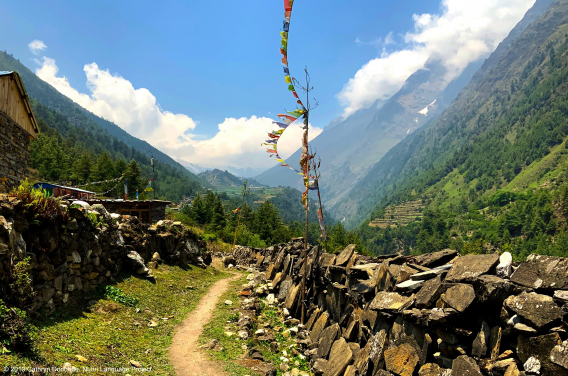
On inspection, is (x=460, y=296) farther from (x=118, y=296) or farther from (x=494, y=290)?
(x=118, y=296)

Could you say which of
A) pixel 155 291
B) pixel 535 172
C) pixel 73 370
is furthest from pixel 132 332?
pixel 535 172

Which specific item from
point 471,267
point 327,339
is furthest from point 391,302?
point 327,339

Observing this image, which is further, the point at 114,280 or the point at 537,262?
the point at 114,280

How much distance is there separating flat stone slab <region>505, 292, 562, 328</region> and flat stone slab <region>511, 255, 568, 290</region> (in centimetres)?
29

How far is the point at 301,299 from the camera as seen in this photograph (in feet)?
47.5

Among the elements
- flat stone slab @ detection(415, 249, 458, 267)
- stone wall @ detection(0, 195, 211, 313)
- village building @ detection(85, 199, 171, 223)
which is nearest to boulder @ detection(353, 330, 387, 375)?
flat stone slab @ detection(415, 249, 458, 267)

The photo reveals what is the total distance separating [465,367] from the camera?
586 cm

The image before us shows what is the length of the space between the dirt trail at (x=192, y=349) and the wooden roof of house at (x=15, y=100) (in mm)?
12627

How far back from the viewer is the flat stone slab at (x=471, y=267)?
675 centimetres

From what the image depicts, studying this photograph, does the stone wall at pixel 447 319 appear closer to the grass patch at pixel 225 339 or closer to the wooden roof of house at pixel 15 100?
the grass patch at pixel 225 339

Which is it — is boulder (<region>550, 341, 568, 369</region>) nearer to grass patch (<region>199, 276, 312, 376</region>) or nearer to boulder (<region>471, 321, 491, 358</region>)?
boulder (<region>471, 321, 491, 358</region>)

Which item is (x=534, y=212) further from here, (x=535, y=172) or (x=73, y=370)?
(x=73, y=370)

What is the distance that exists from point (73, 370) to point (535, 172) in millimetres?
218271

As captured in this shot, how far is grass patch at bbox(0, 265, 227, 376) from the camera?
259 inches
